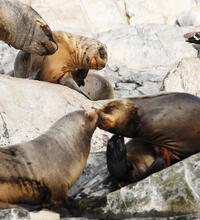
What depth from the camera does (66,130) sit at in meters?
3.99

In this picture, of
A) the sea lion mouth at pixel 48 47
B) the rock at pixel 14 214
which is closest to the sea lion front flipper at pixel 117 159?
the rock at pixel 14 214

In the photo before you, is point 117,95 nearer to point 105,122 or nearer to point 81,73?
point 81,73

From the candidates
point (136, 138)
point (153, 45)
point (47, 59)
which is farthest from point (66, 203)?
point (153, 45)

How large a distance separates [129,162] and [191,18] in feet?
50.2

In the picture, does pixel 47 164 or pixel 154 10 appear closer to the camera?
pixel 47 164

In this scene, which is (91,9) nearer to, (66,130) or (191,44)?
(191,44)

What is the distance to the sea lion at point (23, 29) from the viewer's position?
6.25 meters

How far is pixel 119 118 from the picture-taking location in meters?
4.28

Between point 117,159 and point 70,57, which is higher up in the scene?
point 117,159

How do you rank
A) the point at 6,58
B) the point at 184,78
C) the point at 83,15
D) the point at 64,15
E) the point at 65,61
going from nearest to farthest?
1. the point at 65,61
2. the point at 184,78
3. the point at 6,58
4. the point at 64,15
5. the point at 83,15

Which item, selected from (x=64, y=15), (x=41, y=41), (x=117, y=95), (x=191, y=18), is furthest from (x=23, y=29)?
(x=191, y=18)

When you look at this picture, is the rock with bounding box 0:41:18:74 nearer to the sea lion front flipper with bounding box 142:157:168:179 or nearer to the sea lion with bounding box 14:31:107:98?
the sea lion with bounding box 14:31:107:98

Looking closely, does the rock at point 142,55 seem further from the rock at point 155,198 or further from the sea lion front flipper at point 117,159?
the rock at point 155,198

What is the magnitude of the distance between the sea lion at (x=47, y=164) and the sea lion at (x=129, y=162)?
0.23m
